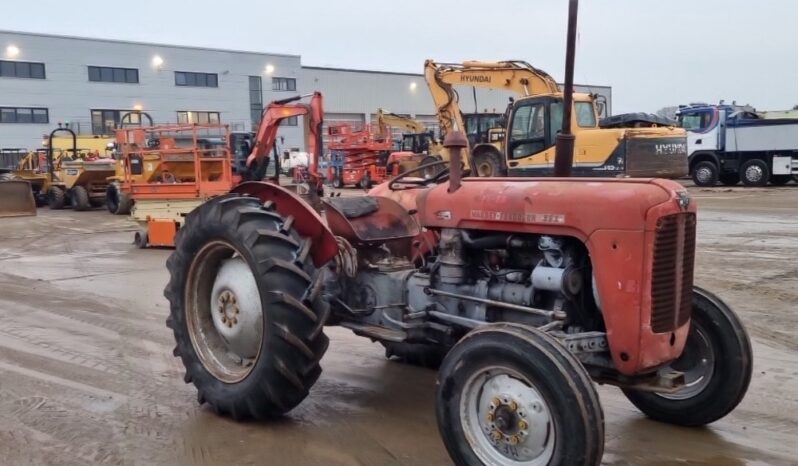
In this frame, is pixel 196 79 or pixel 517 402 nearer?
pixel 517 402

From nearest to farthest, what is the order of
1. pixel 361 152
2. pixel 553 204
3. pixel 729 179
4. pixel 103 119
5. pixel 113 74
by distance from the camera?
1. pixel 553 204
2. pixel 729 179
3. pixel 361 152
4. pixel 103 119
5. pixel 113 74

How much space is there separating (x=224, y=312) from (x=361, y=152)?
24863 mm

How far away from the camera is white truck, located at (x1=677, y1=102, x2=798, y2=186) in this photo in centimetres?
2247

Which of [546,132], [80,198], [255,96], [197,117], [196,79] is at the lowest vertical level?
[80,198]

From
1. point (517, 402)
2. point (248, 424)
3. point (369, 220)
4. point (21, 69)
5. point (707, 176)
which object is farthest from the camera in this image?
point (21, 69)

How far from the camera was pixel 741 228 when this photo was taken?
42.8 feet

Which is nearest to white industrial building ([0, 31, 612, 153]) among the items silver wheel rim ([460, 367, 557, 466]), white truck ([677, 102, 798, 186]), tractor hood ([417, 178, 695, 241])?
white truck ([677, 102, 798, 186])

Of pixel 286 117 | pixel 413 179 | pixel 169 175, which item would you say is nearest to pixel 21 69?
pixel 169 175

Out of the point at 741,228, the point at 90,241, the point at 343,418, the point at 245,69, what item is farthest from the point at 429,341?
the point at 245,69

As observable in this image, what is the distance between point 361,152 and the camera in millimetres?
29375

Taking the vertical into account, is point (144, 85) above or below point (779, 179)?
above

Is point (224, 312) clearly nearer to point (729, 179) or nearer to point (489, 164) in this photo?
point (489, 164)

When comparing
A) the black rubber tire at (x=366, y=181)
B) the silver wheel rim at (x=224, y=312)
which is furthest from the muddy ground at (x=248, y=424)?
the black rubber tire at (x=366, y=181)

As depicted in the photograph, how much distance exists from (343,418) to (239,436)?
0.61 metres
